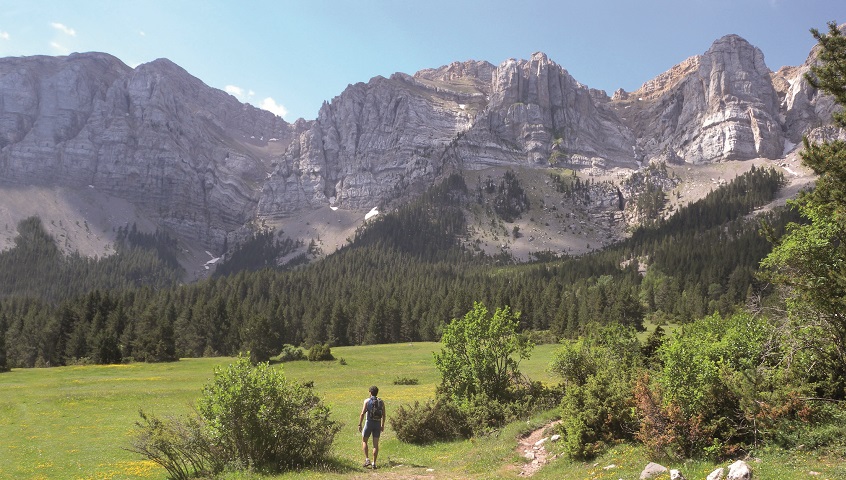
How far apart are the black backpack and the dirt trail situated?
6.42 metres

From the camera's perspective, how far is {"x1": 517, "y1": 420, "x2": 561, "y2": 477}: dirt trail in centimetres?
2083

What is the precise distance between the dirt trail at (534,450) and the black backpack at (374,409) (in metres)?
6.42

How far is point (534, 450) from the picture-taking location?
76.1 ft

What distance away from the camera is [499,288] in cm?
14825

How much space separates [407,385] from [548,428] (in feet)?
101

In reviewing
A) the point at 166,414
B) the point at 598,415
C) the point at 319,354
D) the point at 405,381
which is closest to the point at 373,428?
the point at 598,415

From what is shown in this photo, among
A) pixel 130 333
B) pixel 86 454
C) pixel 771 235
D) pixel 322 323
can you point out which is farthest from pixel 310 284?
pixel 771 235

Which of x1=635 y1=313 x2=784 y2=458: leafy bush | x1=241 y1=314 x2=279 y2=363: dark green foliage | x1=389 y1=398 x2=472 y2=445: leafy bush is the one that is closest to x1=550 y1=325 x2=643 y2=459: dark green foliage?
x1=635 y1=313 x2=784 y2=458: leafy bush

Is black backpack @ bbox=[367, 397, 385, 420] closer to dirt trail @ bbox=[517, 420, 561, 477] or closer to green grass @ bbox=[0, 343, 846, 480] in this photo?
green grass @ bbox=[0, 343, 846, 480]

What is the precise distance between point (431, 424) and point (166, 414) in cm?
2056

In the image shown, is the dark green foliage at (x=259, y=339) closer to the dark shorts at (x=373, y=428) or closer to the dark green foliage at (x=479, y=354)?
the dark green foliage at (x=479, y=354)

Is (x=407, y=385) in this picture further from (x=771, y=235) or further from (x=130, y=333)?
(x=130, y=333)

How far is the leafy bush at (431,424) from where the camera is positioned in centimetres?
2753

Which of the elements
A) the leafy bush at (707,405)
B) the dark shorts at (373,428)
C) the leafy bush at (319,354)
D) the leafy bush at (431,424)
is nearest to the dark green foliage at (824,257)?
the leafy bush at (707,405)
